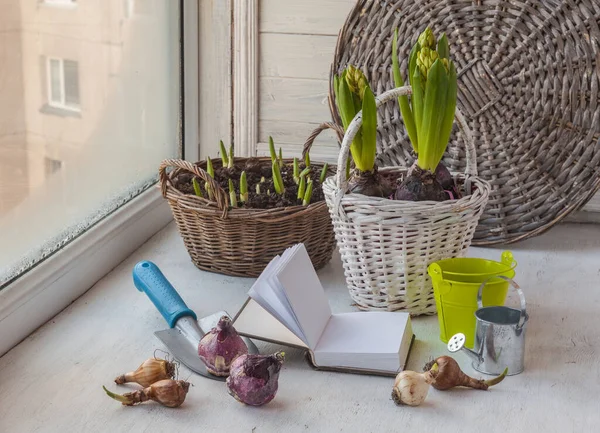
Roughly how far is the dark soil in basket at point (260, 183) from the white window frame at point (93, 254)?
0.15 metres

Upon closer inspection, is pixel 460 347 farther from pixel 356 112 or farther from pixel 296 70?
pixel 296 70

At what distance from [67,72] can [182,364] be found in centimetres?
54

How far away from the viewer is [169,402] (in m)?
1.02

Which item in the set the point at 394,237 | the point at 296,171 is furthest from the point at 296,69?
the point at 394,237

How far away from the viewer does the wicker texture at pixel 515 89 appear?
1551mm

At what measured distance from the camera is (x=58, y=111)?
1361 millimetres

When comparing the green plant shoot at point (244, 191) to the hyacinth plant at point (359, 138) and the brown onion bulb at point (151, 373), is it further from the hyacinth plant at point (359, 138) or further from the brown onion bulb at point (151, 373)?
the brown onion bulb at point (151, 373)

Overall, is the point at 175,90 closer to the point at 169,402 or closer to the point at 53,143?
the point at 53,143

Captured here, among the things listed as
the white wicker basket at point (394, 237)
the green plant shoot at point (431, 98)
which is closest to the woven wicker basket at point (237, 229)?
the white wicker basket at point (394, 237)

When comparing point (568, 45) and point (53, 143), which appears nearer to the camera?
point (53, 143)

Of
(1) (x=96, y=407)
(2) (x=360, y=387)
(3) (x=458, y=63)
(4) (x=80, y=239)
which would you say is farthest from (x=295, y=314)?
(3) (x=458, y=63)

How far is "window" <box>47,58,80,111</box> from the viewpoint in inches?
52.3

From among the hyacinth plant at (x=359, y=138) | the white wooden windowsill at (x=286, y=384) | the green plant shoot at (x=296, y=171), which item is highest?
the hyacinth plant at (x=359, y=138)

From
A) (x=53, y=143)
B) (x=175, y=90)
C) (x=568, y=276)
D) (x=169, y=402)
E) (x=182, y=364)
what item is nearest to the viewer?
(x=169, y=402)
